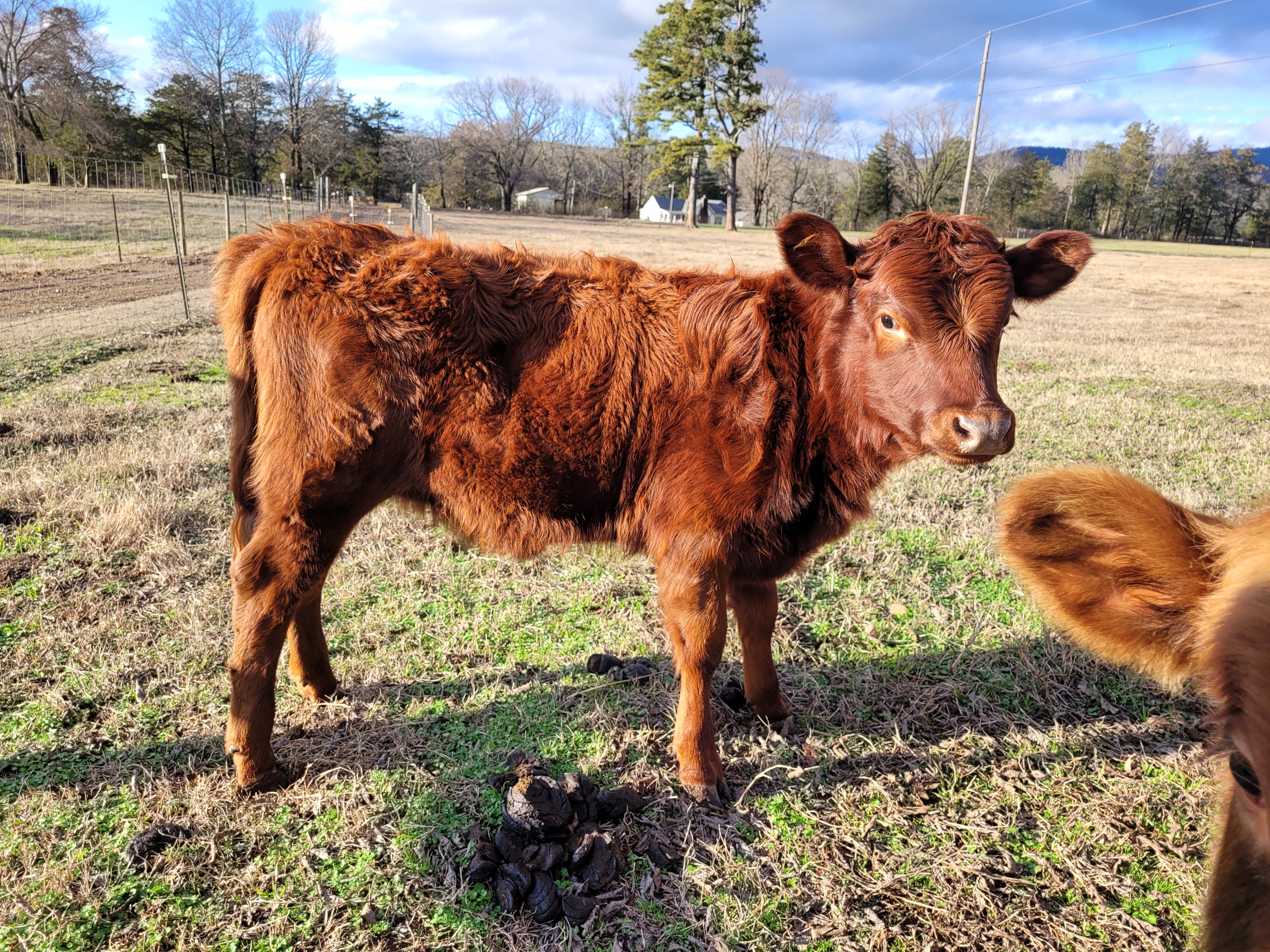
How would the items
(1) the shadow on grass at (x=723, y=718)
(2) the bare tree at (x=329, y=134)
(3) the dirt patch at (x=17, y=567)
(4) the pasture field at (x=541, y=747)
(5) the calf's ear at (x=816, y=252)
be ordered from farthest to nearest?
1. (2) the bare tree at (x=329, y=134)
2. (3) the dirt patch at (x=17, y=567)
3. (1) the shadow on grass at (x=723, y=718)
4. (5) the calf's ear at (x=816, y=252)
5. (4) the pasture field at (x=541, y=747)

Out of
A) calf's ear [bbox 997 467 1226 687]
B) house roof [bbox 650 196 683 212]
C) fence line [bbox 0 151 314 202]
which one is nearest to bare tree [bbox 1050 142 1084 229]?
house roof [bbox 650 196 683 212]

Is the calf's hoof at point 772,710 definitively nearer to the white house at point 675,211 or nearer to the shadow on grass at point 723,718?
the shadow on grass at point 723,718

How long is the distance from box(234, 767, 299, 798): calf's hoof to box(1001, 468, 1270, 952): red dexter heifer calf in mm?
2747

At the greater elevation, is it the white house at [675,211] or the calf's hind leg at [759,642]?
the white house at [675,211]

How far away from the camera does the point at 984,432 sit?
7.95ft

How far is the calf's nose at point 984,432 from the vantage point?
2.42m

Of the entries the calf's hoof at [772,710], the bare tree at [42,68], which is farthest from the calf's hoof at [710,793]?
the bare tree at [42,68]

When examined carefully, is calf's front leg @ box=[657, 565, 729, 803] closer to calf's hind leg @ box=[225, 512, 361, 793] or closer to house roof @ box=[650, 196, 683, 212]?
calf's hind leg @ box=[225, 512, 361, 793]

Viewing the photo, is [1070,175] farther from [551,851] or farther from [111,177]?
[551,851]

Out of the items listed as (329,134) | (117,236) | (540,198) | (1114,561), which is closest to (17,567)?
(1114,561)

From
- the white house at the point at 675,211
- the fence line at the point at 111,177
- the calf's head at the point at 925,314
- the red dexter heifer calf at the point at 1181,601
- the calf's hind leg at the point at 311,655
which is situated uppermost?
the white house at the point at 675,211

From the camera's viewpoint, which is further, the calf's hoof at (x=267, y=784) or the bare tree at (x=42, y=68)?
the bare tree at (x=42, y=68)

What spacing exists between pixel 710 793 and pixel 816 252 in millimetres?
2219

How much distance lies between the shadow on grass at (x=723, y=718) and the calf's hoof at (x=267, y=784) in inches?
2.9
